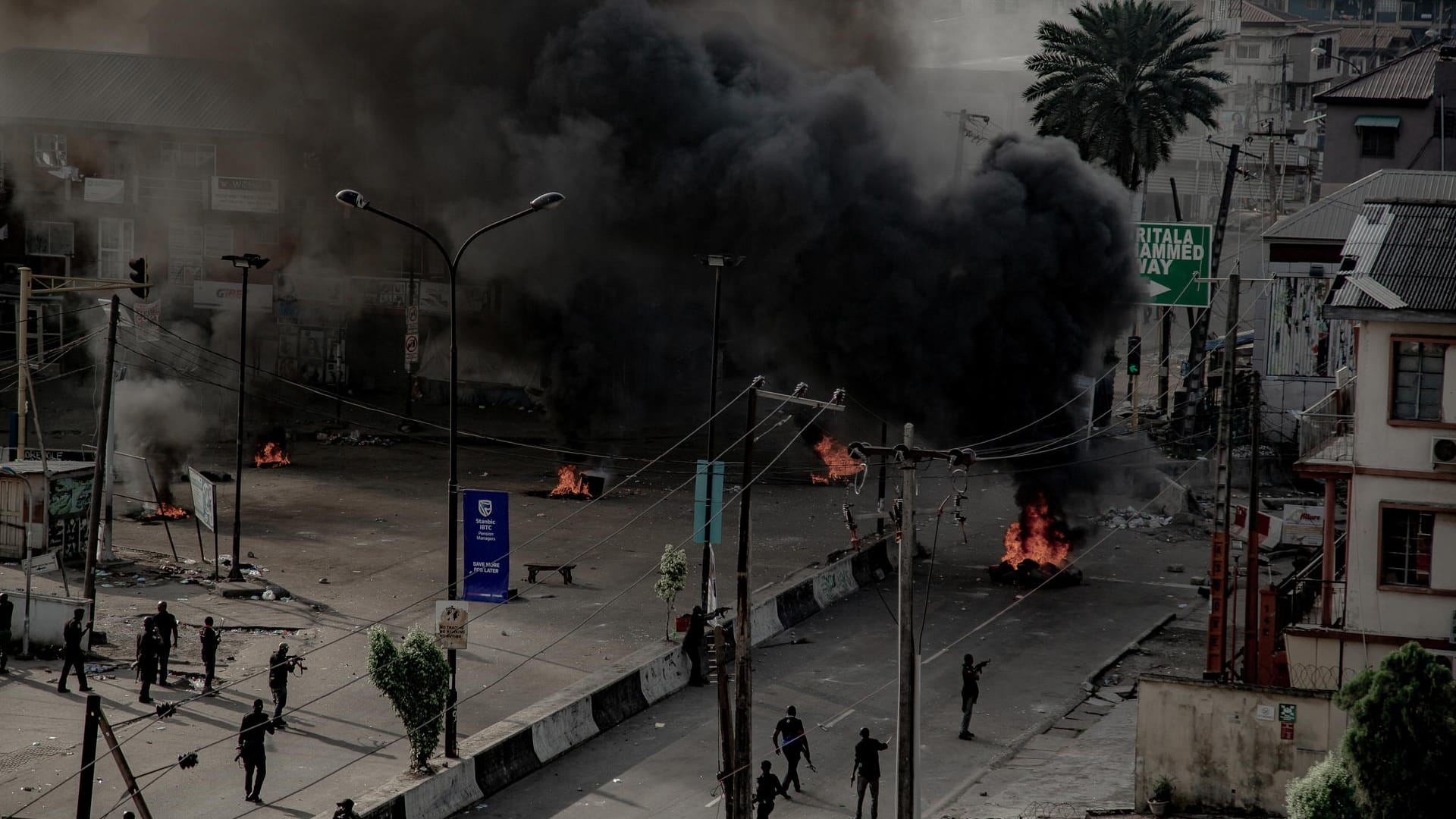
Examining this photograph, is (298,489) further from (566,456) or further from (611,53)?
(611,53)

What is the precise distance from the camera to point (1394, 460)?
19.5 metres

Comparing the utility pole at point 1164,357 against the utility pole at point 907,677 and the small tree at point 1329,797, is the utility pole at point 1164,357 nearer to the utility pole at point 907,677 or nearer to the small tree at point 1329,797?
the small tree at point 1329,797

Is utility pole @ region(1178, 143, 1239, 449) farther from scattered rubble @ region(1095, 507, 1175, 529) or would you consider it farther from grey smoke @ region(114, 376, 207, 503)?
grey smoke @ region(114, 376, 207, 503)

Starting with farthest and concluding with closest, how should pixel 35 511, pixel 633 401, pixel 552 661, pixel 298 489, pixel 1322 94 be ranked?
1. pixel 1322 94
2. pixel 633 401
3. pixel 298 489
4. pixel 35 511
5. pixel 552 661

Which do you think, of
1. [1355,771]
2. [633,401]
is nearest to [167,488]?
[633,401]

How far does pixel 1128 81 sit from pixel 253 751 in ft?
122

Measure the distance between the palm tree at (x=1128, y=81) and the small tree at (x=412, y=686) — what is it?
111 ft

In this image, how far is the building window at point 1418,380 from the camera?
760 inches

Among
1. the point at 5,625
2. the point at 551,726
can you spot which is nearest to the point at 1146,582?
the point at 551,726

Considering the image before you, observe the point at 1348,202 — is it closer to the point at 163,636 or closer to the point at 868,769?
the point at 868,769

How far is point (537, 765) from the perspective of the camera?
1958 centimetres

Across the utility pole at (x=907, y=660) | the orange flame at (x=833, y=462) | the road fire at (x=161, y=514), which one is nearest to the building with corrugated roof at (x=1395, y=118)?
the orange flame at (x=833, y=462)

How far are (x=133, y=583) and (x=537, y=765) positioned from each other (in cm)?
1207

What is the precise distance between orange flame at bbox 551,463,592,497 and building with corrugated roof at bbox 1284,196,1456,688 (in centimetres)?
2126
